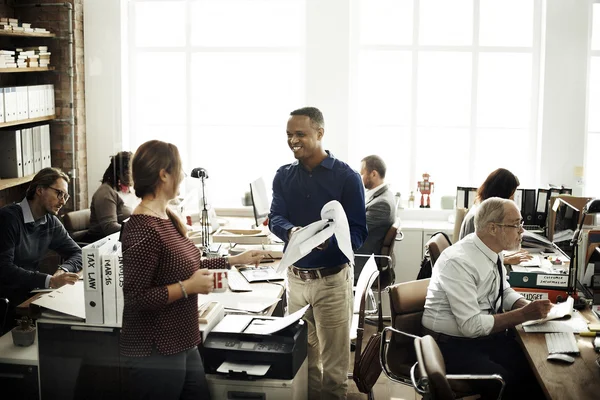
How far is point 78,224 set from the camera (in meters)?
4.65

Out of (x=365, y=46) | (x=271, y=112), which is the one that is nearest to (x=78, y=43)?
(x=271, y=112)

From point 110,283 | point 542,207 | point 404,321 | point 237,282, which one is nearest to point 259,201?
point 237,282

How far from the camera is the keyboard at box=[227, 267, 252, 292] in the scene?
4224 millimetres

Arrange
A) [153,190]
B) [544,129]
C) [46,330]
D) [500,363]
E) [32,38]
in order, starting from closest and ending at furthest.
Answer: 1. [153,190]
2. [46,330]
3. [500,363]
4. [32,38]
5. [544,129]

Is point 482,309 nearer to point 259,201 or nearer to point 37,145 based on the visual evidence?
point 259,201

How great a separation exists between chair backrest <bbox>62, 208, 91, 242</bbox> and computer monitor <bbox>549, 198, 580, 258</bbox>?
2853 mm

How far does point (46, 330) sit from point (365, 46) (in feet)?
14.0

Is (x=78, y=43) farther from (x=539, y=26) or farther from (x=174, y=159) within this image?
(x=539, y=26)

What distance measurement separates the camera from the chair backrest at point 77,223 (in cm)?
440

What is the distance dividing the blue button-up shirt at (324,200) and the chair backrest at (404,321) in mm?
363

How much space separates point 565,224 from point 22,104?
3503 millimetres

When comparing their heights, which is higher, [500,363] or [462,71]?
[462,71]

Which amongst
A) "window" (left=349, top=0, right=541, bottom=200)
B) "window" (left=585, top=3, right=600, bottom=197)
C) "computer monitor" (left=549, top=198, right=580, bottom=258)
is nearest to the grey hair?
"computer monitor" (left=549, top=198, right=580, bottom=258)

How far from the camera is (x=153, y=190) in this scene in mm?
2715
